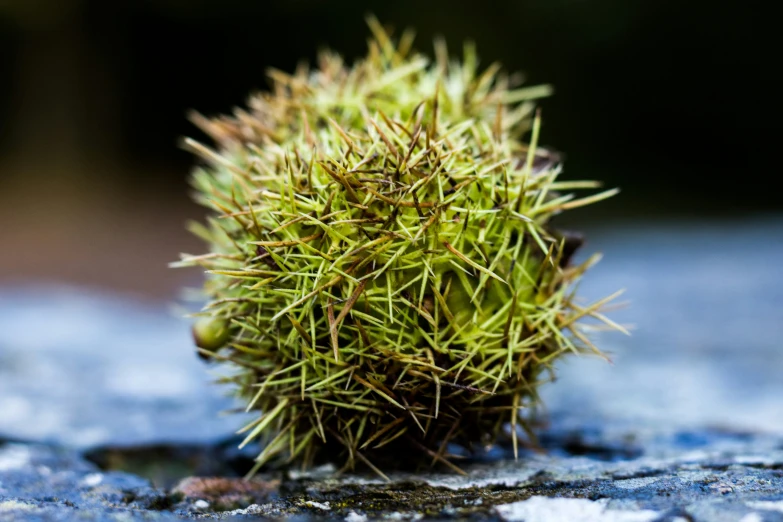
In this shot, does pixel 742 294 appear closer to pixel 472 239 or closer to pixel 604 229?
pixel 472 239

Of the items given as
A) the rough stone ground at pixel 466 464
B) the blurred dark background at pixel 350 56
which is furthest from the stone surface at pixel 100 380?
the blurred dark background at pixel 350 56

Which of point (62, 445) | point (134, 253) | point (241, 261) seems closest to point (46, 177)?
point (134, 253)

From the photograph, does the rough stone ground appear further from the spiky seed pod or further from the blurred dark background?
the blurred dark background

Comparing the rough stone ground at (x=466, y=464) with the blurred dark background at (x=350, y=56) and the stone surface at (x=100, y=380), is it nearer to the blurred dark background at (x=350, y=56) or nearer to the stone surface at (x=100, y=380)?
the stone surface at (x=100, y=380)

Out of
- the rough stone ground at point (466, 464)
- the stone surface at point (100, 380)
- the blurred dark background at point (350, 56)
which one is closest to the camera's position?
the rough stone ground at point (466, 464)

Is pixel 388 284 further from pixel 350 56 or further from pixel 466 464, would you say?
pixel 350 56

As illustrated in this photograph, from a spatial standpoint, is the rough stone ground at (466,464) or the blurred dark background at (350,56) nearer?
the rough stone ground at (466,464)
